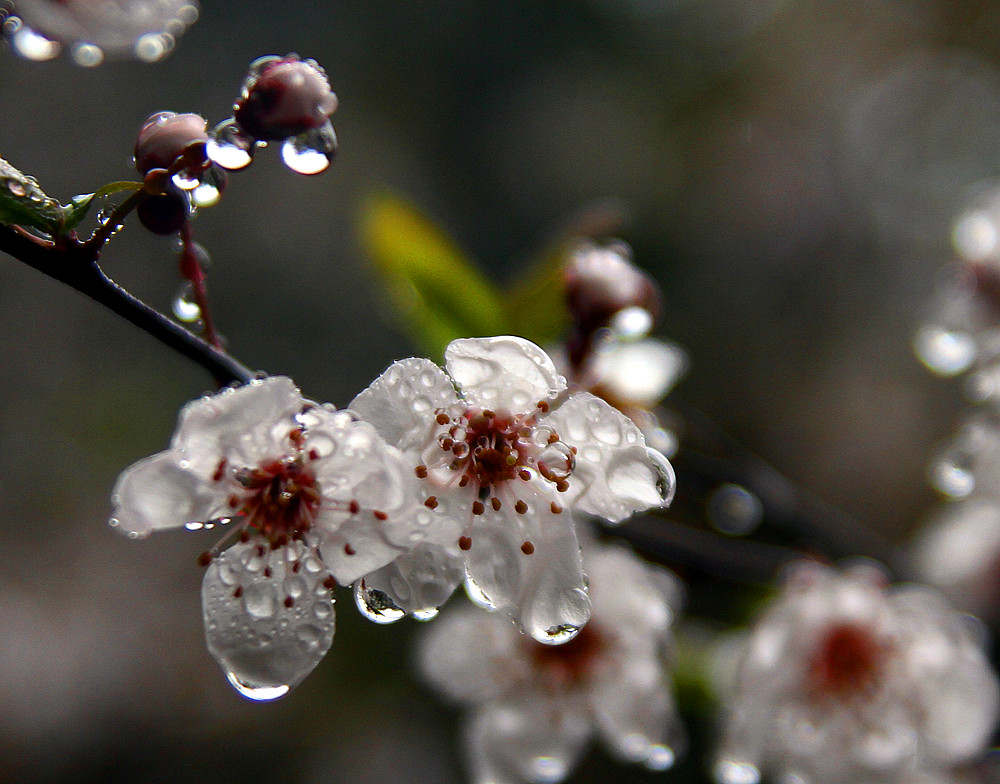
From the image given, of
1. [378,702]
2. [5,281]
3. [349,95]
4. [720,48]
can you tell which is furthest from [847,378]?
[5,281]

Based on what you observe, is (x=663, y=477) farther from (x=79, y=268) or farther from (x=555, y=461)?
Result: (x=79, y=268)

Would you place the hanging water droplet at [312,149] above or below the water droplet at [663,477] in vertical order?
above

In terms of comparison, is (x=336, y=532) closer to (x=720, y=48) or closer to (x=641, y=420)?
(x=641, y=420)

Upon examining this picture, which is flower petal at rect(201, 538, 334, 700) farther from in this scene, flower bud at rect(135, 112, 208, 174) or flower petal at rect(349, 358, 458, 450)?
flower bud at rect(135, 112, 208, 174)

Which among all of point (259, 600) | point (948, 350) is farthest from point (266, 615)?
point (948, 350)

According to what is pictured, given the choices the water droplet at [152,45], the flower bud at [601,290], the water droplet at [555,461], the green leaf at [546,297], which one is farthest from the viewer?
the green leaf at [546,297]

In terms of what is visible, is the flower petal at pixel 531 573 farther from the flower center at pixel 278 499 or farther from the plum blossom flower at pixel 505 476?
the flower center at pixel 278 499

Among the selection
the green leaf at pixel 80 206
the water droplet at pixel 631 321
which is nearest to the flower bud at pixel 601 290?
the water droplet at pixel 631 321
